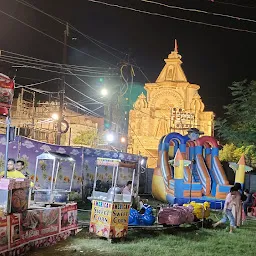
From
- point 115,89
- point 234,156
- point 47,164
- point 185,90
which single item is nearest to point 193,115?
point 185,90

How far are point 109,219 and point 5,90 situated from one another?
4121 millimetres

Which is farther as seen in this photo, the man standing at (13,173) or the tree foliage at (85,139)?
the tree foliage at (85,139)

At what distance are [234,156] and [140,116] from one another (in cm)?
953

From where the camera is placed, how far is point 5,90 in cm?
671

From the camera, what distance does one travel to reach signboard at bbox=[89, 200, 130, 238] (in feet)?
29.8

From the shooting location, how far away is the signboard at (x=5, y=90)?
6671 mm

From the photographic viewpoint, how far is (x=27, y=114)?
31.4 m

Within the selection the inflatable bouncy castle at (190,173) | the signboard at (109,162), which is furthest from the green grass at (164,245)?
the inflatable bouncy castle at (190,173)

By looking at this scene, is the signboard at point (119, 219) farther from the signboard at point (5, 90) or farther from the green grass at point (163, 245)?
the signboard at point (5, 90)

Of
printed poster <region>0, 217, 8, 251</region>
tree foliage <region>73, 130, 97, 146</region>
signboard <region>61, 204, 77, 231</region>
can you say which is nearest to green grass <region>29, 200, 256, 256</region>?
signboard <region>61, 204, 77, 231</region>

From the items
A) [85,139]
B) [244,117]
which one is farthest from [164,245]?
[85,139]

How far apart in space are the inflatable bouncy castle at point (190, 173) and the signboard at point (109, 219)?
25.1ft

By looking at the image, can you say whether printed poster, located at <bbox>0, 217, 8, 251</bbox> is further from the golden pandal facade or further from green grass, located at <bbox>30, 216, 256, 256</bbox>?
the golden pandal facade

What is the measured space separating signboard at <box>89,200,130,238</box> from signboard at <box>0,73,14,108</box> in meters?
3.75
